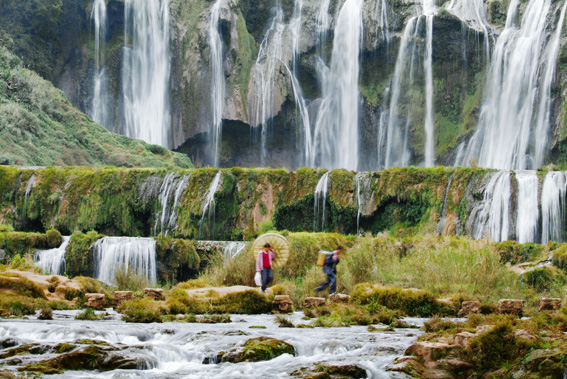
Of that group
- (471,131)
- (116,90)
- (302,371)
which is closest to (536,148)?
(471,131)

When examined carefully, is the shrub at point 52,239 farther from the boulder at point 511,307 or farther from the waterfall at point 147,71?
the waterfall at point 147,71

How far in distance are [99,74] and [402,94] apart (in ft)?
63.0

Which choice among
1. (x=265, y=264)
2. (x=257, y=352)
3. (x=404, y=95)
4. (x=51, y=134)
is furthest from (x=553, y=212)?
(x=51, y=134)

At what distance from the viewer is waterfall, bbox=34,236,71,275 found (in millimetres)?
22953

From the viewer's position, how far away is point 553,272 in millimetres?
17281

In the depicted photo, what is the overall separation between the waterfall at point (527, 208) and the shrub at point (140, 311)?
15259 mm

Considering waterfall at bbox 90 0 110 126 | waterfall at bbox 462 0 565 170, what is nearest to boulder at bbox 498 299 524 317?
waterfall at bbox 462 0 565 170

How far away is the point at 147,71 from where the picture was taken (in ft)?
147

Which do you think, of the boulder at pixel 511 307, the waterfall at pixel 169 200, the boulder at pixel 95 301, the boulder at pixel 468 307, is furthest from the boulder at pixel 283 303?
the waterfall at pixel 169 200

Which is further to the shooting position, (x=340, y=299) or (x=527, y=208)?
(x=527, y=208)

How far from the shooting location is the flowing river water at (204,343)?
28.1ft

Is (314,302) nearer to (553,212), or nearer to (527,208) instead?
(527,208)

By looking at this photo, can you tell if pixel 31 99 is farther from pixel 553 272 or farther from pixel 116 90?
pixel 553 272

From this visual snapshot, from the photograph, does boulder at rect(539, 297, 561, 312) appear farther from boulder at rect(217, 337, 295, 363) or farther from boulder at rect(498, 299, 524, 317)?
boulder at rect(217, 337, 295, 363)
